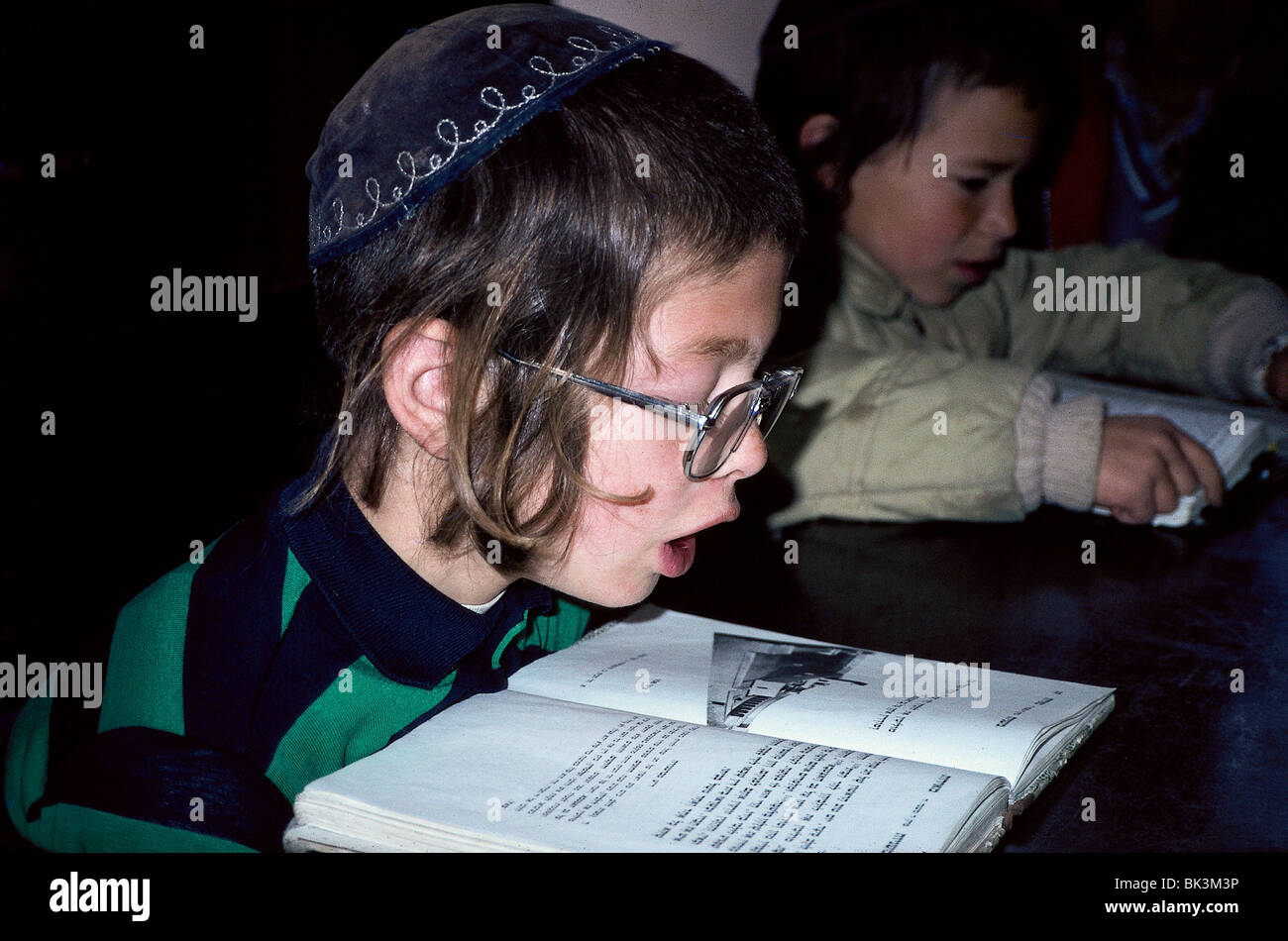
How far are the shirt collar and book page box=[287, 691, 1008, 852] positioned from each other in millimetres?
94

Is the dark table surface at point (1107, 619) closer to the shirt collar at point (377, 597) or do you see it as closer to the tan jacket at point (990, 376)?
the tan jacket at point (990, 376)

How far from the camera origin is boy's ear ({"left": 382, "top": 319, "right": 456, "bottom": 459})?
2.47 feet

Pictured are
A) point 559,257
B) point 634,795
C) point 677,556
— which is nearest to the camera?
point 634,795

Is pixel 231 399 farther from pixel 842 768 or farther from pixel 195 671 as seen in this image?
pixel 842 768

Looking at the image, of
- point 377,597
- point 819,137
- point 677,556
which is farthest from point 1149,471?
point 377,597

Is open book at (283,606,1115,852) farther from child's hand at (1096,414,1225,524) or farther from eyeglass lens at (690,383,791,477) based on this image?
child's hand at (1096,414,1225,524)

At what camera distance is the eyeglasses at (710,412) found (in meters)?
0.76

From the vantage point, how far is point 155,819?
2.12 feet

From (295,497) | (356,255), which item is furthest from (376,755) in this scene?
(356,255)

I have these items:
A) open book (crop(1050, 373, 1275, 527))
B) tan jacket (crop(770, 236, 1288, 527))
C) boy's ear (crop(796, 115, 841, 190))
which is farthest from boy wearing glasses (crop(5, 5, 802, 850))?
boy's ear (crop(796, 115, 841, 190))

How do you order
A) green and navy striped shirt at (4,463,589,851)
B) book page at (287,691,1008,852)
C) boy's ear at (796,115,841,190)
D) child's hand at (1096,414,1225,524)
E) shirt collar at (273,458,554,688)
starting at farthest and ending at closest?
boy's ear at (796,115,841,190) < child's hand at (1096,414,1225,524) < shirt collar at (273,458,554,688) < green and navy striped shirt at (4,463,589,851) < book page at (287,691,1008,852)

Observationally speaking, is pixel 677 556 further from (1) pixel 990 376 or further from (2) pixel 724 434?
(1) pixel 990 376

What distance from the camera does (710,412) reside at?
0.77 meters

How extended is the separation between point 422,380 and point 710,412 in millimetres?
196
